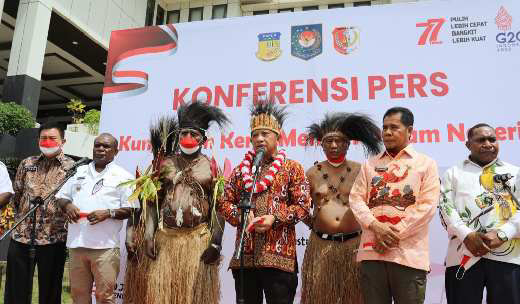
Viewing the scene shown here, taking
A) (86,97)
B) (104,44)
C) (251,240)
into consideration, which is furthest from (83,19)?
(251,240)

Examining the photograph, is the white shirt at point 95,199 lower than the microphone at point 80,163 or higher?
lower

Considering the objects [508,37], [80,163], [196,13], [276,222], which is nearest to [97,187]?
[80,163]

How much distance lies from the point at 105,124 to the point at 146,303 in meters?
2.22

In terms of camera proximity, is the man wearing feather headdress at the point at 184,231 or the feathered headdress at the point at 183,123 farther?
the feathered headdress at the point at 183,123

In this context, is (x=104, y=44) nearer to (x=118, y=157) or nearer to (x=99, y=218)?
(x=118, y=157)

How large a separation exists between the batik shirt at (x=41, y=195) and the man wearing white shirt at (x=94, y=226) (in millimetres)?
188

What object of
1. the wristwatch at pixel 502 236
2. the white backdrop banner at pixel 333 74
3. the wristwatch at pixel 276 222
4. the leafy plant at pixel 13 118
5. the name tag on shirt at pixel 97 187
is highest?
the leafy plant at pixel 13 118

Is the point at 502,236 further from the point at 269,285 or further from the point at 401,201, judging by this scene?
the point at 269,285

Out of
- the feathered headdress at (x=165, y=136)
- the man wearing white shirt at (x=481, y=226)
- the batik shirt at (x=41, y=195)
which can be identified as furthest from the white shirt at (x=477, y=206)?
the batik shirt at (x=41, y=195)

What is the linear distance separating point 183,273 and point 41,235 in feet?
4.58

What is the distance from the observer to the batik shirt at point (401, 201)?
8.96ft

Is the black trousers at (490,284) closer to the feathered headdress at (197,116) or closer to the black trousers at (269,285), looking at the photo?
the black trousers at (269,285)

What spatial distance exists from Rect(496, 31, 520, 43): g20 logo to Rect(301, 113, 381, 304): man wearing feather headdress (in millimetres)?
1659

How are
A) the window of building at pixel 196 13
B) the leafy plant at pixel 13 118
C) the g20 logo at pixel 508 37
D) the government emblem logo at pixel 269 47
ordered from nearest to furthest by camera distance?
the g20 logo at pixel 508 37
the government emblem logo at pixel 269 47
the leafy plant at pixel 13 118
the window of building at pixel 196 13
